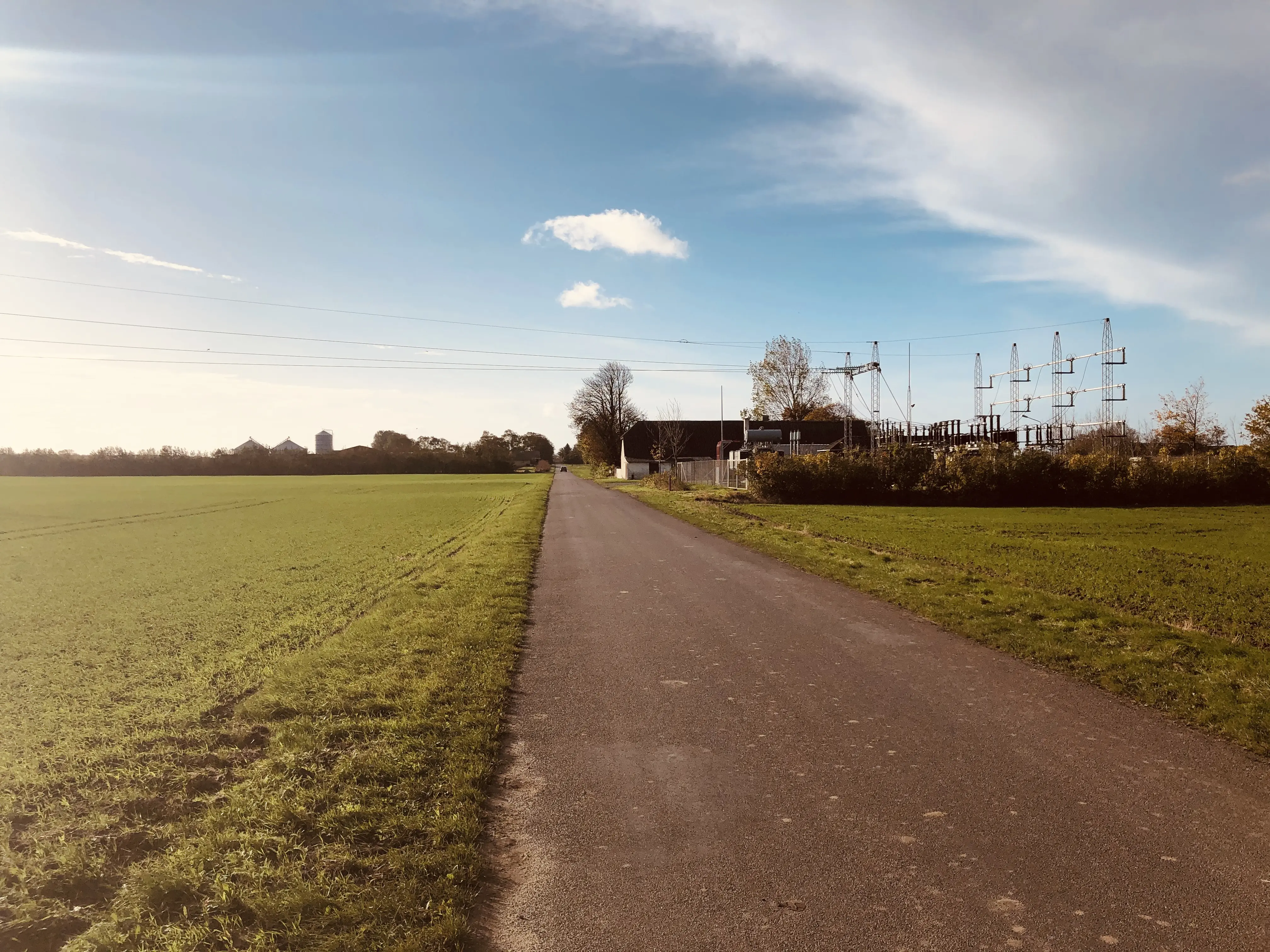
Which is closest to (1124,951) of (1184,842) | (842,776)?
(1184,842)

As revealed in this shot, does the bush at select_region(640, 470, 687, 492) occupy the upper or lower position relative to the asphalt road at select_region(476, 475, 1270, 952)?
upper

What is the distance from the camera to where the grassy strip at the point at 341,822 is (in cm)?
343

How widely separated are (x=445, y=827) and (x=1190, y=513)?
33.8 metres

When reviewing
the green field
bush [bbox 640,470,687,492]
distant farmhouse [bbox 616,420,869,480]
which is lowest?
the green field

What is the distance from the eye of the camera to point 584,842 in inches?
163

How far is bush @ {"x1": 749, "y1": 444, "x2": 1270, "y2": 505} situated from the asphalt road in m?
29.4

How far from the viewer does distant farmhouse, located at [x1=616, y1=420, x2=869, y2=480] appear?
6564 centimetres

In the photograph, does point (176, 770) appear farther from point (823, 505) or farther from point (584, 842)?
point (823, 505)

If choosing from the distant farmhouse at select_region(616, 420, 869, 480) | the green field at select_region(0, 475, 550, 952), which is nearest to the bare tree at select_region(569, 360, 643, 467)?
the distant farmhouse at select_region(616, 420, 869, 480)

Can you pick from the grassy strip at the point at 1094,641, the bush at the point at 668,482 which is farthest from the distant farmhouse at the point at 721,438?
the grassy strip at the point at 1094,641

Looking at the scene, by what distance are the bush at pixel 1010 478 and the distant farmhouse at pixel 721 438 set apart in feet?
76.4

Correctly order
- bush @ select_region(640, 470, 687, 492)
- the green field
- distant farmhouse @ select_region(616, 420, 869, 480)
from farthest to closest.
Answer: distant farmhouse @ select_region(616, 420, 869, 480)
bush @ select_region(640, 470, 687, 492)
the green field

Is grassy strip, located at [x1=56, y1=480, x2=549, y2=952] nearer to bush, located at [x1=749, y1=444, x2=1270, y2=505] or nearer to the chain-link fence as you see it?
bush, located at [x1=749, y1=444, x2=1270, y2=505]

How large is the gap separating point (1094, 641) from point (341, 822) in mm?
8109
